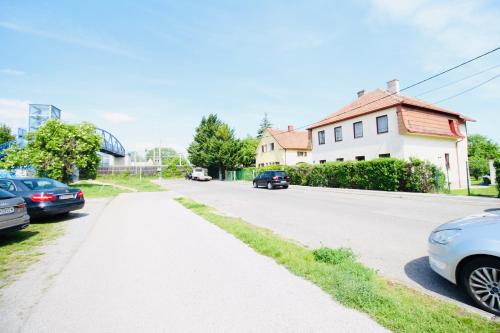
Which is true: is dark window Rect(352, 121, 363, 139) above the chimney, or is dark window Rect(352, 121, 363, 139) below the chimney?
below

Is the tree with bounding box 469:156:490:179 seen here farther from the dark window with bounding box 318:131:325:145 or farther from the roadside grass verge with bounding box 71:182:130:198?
the roadside grass verge with bounding box 71:182:130:198

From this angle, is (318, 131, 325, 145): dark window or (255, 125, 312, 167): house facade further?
(255, 125, 312, 167): house facade

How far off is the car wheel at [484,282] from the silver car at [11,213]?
27.6 ft

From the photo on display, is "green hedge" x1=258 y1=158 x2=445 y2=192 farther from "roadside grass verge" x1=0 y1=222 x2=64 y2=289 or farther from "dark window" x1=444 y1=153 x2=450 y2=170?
"roadside grass verge" x1=0 y1=222 x2=64 y2=289

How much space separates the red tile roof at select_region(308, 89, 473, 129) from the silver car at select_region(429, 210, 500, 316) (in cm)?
2003

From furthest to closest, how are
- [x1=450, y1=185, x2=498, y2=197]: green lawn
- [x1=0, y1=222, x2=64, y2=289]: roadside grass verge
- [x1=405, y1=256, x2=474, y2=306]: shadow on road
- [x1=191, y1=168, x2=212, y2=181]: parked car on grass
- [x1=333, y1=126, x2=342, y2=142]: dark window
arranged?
[x1=191, y1=168, x2=212, y2=181]: parked car on grass, [x1=333, y1=126, x2=342, y2=142]: dark window, [x1=450, y1=185, x2=498, y2=197]: green lawn, [x1=0, y1=222, x2=64, y2=289]: roadside grass verge, [x1=405, y1=256, x2=474, y2=306]: shadow on road

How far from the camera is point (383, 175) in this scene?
56.4 ft

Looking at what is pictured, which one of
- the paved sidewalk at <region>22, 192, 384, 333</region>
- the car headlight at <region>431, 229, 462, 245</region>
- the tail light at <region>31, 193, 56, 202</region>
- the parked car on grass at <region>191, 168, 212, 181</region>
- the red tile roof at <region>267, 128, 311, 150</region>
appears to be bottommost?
the paved sidewalk at <region>22, 192, 384, 333</region>

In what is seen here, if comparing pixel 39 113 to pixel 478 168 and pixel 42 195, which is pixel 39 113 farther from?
pixel 478 168

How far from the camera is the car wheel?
285 centimetres

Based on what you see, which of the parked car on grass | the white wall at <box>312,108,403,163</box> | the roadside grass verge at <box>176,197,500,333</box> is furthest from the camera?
the parked car on grass

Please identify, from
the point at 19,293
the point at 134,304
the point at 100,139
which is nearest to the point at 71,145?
the point at 100,139

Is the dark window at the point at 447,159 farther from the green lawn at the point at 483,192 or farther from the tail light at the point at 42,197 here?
the tail light at the point at 42,197

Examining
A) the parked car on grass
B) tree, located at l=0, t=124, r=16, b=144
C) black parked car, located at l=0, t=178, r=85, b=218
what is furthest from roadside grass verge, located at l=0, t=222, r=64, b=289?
tree, located at l=0, t=124, r=16, b=144
